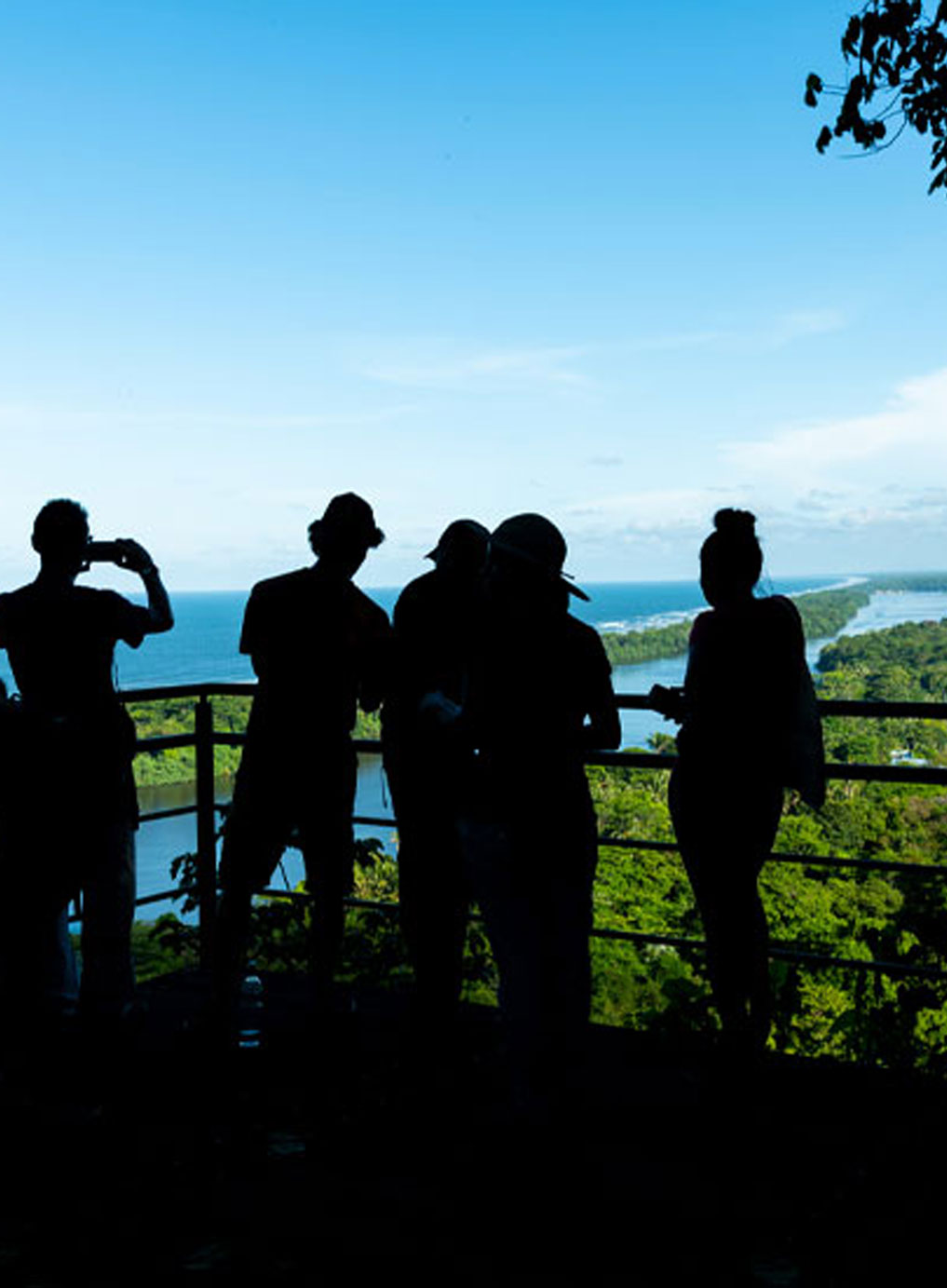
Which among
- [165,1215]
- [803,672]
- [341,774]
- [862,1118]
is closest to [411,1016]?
[341,774]

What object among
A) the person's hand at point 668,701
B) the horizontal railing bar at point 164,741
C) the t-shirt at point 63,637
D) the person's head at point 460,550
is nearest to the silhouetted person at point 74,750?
the t-shirt at point 63,637

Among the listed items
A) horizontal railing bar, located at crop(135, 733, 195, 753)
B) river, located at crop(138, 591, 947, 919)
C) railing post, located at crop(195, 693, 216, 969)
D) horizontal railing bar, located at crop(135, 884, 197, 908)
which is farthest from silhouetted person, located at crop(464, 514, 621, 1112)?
river, located at crop(138, 591, 947, 919)

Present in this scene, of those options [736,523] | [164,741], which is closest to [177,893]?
[164,741]

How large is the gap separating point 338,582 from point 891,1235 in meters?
2.16

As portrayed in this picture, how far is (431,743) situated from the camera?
10.3ft

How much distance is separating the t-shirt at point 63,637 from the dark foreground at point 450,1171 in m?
1.07

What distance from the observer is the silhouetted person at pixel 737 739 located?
2.94m

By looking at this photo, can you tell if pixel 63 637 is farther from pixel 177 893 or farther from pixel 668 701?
pixel 668 701

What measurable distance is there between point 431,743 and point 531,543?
919mm

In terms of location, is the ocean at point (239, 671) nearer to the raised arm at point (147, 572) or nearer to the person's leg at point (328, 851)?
the person's leg at point (328, 851)

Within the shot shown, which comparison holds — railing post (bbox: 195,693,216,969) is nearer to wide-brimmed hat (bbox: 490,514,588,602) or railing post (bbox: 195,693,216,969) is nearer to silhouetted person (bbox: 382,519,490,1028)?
silhouetted person (bbox: 382,519,490,1028)

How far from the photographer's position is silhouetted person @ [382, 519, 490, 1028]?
310 centimetres

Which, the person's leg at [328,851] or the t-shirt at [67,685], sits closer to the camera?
the t-shirt at [67,685]

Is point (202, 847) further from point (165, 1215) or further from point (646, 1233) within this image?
point (646, 1233)
